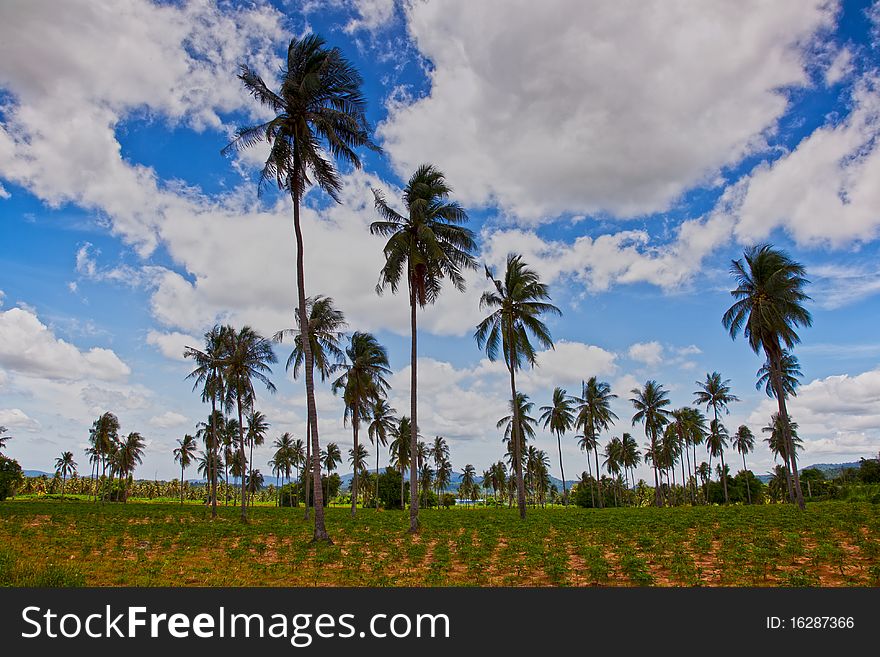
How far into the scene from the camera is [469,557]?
15.1m

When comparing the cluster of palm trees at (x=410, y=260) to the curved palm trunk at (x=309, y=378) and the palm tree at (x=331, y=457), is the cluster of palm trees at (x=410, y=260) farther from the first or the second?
the palm tree at (x=331, y=457)

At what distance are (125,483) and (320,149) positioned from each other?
96.8m

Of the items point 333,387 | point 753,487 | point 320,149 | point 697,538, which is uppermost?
point 320,149

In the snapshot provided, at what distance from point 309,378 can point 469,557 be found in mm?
9338

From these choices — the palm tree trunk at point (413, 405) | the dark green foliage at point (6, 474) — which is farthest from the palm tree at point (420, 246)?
the dark green foliage at point (6, 474)

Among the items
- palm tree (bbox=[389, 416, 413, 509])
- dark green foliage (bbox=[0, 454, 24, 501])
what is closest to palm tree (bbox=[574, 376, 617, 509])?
palm tree (bbox=[389, 416, 413, 509])

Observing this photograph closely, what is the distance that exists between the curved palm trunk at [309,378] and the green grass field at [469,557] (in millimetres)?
1072
